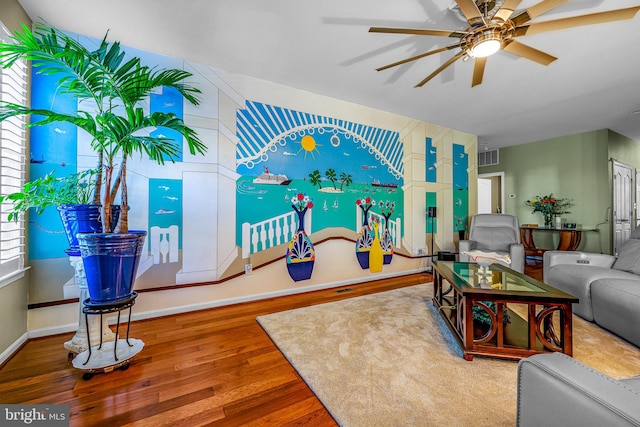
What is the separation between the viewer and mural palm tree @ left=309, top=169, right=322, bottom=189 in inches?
133

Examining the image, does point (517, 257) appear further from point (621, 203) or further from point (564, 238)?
point (621, 203)

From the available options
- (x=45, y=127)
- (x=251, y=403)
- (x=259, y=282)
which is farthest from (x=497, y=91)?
(x=45, y=127)

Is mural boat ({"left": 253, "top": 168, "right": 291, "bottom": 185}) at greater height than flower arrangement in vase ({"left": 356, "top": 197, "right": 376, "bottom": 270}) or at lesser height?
greater

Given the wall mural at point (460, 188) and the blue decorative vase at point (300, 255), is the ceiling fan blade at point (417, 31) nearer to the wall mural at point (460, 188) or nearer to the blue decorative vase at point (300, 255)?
the blue decorative vase at point (300, 255)

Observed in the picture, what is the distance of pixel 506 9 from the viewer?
153cm

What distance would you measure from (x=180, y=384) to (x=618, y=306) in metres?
3.26

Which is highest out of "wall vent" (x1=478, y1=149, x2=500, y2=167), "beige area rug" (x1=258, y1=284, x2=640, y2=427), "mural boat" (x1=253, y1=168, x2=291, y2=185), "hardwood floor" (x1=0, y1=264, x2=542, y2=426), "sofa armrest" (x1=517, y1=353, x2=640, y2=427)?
"wall vent" (x1=478, y1=149, x2=500, y2=167)

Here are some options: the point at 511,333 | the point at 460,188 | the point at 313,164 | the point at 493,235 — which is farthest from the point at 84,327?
the point at 460,188

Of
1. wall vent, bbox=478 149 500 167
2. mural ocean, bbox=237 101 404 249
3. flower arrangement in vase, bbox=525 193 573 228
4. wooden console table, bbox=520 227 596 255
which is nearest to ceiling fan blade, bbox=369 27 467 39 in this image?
mural ocean, bbox=237 101 404 249

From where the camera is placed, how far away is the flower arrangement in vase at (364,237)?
148 inches

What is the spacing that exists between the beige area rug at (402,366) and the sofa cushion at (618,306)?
0.31ft

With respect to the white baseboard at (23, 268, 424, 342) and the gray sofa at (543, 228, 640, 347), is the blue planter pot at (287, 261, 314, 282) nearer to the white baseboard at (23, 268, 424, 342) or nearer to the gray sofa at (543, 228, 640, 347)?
the white baseboard at (23, 268, 424, 342)

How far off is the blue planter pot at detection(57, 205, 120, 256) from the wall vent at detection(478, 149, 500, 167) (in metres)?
7.86

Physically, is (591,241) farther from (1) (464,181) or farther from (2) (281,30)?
(2) (281,30)
